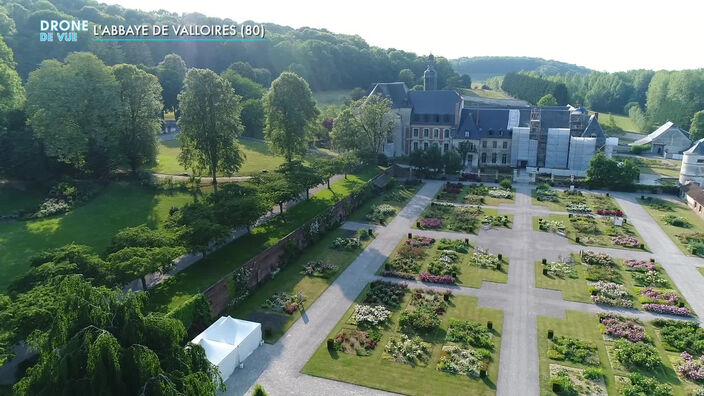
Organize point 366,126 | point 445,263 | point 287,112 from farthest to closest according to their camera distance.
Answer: point 366,126 → point 287,112 → point 445,263

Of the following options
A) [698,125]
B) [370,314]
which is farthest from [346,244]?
[698,125]

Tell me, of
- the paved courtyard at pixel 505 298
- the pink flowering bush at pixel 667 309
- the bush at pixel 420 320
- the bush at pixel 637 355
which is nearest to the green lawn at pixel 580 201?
the paved courtyard at pixel 505 298

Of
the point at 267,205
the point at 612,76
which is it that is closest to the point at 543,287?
the point at 267,205

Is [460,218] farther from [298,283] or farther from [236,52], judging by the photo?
[236,52]

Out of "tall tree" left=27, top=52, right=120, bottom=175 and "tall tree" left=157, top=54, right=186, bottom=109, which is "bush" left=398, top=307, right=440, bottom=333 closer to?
"tall tree" left=27, top=52, right=120, bottom=175

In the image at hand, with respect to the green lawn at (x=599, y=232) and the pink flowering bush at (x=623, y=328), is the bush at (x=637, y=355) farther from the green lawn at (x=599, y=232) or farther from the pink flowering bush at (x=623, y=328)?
the green lawn at (x=599, y=232)
